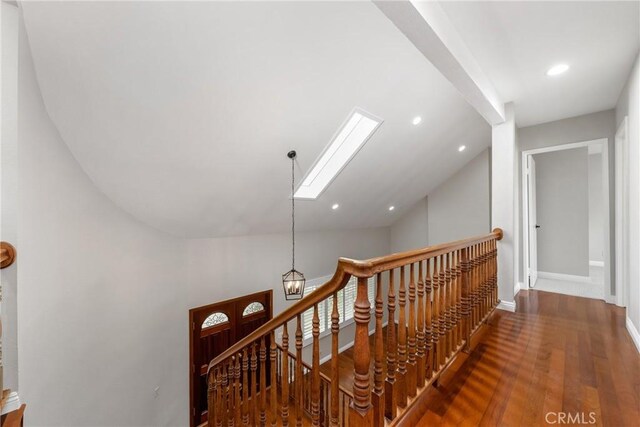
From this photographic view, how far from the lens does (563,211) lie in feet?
15.9

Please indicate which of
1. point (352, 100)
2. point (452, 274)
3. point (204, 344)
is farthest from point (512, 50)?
point (204, 344)

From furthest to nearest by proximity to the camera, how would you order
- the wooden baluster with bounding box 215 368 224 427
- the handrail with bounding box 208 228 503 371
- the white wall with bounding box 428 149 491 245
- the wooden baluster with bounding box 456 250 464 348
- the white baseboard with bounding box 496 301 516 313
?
the white wall with bounding box 428 149 491 245, the white baseboard with bounding box 496 301 516 313, the wooden baluster with bounding box 215 368 224 427, the wooden baluster with bounding box 456 250 464 348, the handrail with bounding box 208 228 503 371

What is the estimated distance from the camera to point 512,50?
2.34 meters

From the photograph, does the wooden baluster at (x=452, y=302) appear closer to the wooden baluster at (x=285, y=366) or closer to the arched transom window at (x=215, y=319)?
the wooden baluster at (x=285, y=366)

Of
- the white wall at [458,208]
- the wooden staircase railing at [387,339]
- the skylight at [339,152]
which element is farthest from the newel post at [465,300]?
the white wall at [458,208]

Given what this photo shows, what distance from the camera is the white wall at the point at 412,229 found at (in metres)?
6.94

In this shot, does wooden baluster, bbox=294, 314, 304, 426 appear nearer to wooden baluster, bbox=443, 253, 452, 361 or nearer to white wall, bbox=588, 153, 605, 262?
wooden baluster, bbox=443, 253, 452, 361

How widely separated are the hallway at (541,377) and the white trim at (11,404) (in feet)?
7.26

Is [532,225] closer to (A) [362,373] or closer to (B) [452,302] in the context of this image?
(B) [452,302]

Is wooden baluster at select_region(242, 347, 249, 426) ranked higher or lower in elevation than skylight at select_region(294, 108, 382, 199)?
lower

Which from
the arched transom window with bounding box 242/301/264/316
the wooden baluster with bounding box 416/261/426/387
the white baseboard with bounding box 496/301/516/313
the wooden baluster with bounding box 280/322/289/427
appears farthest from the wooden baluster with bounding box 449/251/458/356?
the arched transom window with bounding box 242/301/264/316

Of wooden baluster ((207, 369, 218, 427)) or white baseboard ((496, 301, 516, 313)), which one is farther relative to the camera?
white baseboard ((496, 301, 516, 313))

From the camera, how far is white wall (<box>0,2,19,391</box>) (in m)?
1.46

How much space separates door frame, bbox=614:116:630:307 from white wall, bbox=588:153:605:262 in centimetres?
282
